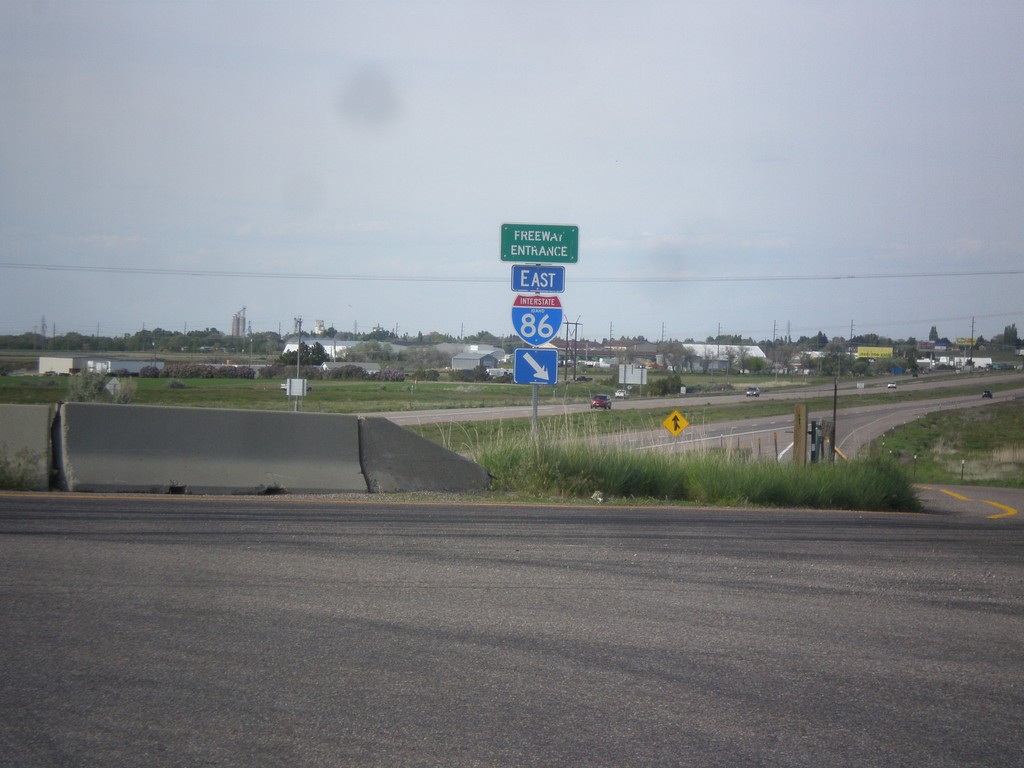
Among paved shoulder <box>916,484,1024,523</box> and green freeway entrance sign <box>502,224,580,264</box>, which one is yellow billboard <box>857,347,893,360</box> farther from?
green freeway entrance sign <box>502,224,580,264</box>

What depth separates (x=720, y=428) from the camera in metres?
53.7

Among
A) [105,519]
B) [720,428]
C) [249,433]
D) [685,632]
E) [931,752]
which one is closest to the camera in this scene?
[931,752]

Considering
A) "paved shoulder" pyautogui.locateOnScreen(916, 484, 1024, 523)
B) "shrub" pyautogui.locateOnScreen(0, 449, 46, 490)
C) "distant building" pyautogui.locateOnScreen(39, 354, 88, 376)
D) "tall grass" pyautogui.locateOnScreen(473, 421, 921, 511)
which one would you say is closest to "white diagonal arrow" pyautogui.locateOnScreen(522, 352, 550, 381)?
"tall grass" pyautogui.locateOnScreen(473, 421, 921, 511)

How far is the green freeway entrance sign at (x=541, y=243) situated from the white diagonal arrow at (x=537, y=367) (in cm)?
157

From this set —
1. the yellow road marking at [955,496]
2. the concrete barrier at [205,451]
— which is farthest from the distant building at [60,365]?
the yellow road marking at [955,496]

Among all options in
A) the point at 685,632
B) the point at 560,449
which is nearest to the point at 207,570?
the point at 685,632

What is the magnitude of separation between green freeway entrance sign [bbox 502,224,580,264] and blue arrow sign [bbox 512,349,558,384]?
1491 mm

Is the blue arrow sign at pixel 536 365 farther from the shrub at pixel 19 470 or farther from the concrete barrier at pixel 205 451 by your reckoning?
the shrub at pixel 19 470

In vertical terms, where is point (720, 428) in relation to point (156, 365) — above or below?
below

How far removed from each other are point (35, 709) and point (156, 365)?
29.7 metres

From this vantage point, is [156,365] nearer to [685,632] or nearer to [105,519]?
[105,519]

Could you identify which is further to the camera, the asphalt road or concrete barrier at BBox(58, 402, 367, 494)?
concrete barrier at BBox(58, 402, 367, 494)

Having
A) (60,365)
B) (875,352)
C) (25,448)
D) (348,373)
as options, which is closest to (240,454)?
(25,448)

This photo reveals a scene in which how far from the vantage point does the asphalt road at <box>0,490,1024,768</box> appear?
455 cm
